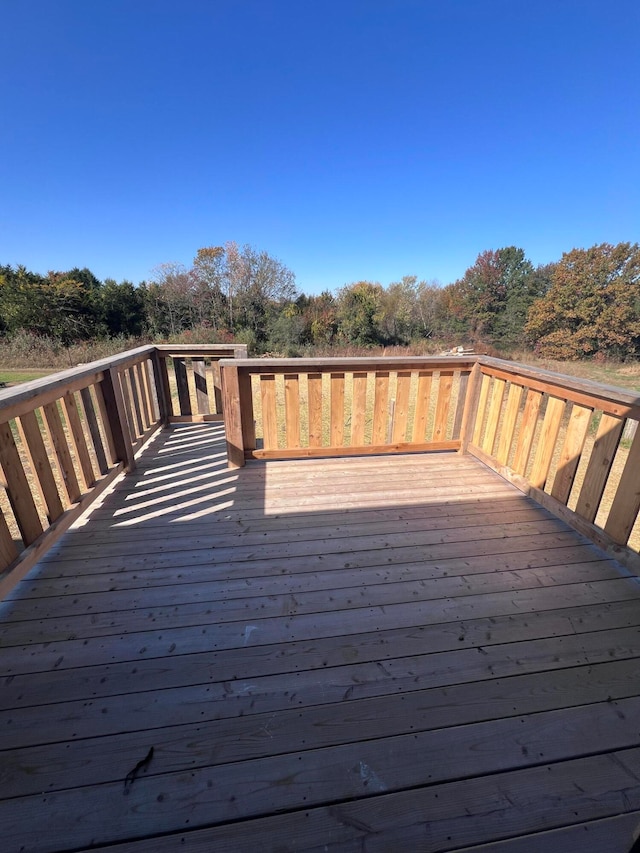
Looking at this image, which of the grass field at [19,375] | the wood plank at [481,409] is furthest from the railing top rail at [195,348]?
the grass field at [19,375]

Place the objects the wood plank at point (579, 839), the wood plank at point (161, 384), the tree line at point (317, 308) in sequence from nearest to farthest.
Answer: the wood plank at point (579, 839) → the wood plank at point (161, 384) → the tree line at point (317, 308)

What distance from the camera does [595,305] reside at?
17672 mm

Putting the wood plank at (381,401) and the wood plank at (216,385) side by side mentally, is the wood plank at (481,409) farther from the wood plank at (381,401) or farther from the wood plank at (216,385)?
the wood plank at (216,385)

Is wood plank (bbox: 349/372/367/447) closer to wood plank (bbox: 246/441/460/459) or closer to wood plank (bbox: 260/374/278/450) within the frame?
wood plank (bbox: 246/441/460/459)

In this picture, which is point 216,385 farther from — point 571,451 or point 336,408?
point 571,451

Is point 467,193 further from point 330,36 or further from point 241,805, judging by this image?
point 241,805

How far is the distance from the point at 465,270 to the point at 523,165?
1238 centimetres

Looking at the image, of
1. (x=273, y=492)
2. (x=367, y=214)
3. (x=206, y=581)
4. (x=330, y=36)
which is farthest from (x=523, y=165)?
(x=206, y=581)

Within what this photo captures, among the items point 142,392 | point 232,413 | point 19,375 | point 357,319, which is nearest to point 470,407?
point 232,413

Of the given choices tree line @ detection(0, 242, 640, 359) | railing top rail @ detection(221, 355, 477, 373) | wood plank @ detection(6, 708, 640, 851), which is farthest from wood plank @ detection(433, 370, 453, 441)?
tree line @ detection(0, 242, 640, 359)

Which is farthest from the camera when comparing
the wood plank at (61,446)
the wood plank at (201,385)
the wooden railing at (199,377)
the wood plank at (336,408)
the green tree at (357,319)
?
the green tree at (357,319)

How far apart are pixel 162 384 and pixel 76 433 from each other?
6.39 ft

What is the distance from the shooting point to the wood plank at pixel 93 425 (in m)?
2.38

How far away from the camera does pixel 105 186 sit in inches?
438
